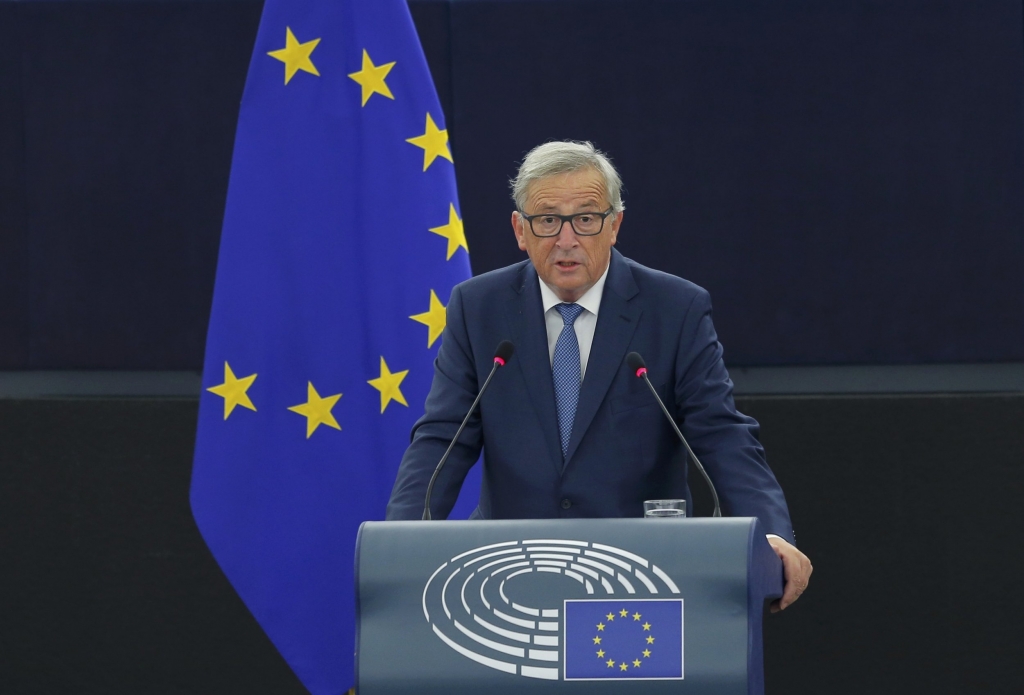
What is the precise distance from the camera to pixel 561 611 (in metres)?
1.42

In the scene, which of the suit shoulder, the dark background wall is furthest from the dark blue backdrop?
the suit shoulder

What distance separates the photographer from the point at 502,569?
1452 mm

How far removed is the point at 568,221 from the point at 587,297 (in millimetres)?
175

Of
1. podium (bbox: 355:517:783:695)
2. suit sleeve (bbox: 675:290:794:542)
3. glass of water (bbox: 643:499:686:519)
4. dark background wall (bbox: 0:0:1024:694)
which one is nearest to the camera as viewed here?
podium (bbox: 355:517:783:695)

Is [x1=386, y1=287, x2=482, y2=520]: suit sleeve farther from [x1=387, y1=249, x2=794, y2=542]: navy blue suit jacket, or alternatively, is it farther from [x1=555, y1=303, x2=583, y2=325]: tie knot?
[x1=555, y1=303, x2=583, y2=325]: tie knot

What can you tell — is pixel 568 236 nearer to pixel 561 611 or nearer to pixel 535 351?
pixel 535 351

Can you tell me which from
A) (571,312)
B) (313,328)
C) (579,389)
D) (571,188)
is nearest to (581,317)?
(571,312)

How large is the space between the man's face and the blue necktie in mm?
93

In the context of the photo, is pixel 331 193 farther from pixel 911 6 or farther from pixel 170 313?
pixel 911 6

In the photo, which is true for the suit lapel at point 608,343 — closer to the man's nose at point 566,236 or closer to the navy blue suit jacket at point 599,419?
the navy blue suit jacket at point 599,419

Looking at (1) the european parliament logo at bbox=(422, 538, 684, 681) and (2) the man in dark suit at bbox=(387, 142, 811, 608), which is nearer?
(1) the european parliament logo at bbox=(422, 538, 684, 681)

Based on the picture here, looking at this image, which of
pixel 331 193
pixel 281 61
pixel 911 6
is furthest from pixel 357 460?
pixel 911 6

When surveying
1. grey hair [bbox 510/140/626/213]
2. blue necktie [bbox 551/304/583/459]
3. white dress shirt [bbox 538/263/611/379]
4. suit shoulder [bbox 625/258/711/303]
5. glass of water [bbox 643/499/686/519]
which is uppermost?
grey hair [bbox 510/140/626/213]

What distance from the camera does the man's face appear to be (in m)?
1.94
